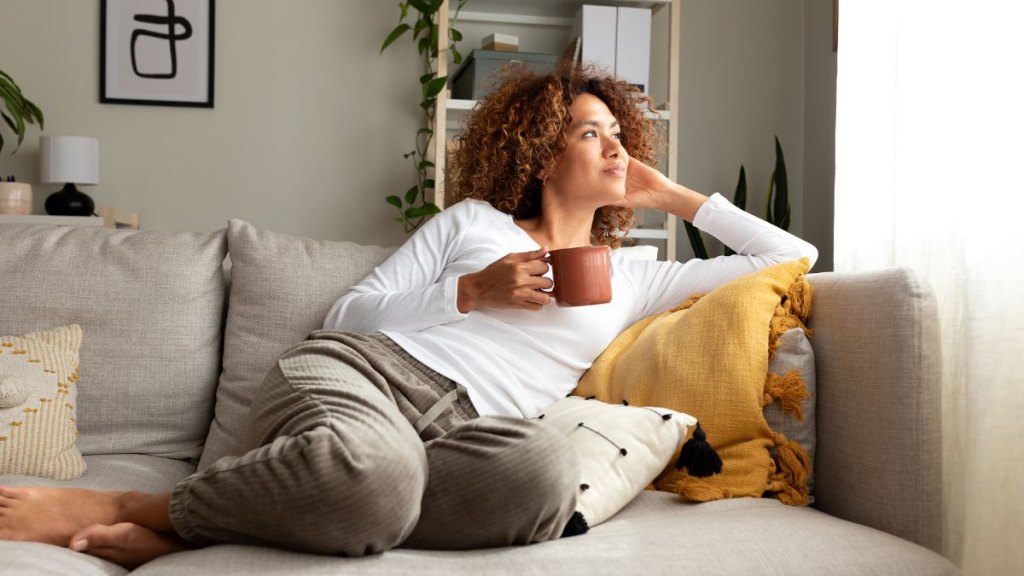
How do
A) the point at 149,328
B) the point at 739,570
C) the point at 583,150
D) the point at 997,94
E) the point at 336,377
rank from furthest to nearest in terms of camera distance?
1. the point at 583,150
2. the point at 149,328
3. the point at 997,94
4. the point at 336,377
5. the point at 739,570

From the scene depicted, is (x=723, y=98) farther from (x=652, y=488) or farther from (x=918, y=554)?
(x=918, y=554)

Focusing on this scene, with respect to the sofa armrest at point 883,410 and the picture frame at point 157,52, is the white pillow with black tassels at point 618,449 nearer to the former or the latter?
the sofa armrest at point 883,410

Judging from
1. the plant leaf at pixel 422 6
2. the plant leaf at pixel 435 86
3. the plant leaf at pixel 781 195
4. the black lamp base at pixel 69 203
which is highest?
the plant leaf at pixel 422 6

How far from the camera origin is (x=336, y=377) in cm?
131

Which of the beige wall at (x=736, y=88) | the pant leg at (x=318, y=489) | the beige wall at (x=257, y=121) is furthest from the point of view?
the beige wall at (x=736, y=88)

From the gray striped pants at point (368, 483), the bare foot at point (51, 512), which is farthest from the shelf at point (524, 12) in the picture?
the bare foot at point (51, 512)

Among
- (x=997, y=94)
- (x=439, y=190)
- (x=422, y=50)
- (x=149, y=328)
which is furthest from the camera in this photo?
(x=422, y=50)

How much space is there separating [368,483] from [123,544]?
0.38 metres

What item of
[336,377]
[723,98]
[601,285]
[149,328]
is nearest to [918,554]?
[601,285]

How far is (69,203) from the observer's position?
3.23 meters

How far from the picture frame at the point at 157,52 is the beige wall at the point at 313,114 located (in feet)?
0.14

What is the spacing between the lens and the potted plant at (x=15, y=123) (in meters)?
3.06

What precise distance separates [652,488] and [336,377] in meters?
0.57

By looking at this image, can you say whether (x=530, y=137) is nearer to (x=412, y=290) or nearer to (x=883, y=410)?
(x=412, y=290)
